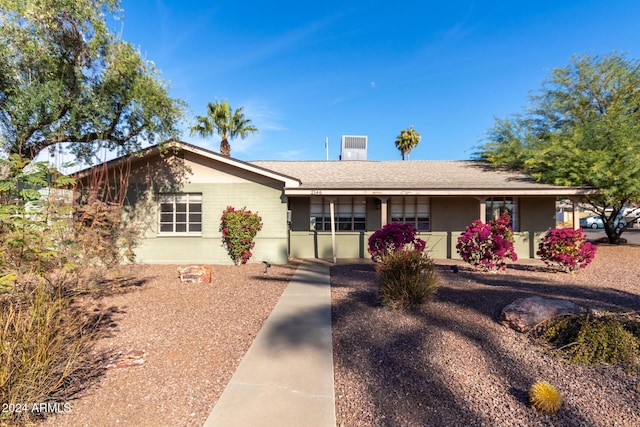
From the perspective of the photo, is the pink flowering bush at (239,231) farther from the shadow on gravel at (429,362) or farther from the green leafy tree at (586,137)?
the green leafy tree at (586,137)

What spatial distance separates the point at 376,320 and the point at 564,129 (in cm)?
1495

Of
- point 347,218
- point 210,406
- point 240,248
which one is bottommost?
point 210,406

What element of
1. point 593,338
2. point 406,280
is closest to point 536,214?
point 406,280

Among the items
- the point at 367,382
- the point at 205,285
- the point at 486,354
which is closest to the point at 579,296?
the point at 486,354

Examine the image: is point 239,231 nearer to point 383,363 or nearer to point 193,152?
point 193,152

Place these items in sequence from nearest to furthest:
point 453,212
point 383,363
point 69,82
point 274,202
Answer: point 383,363, point 69,82, point 274,202, point 453,212

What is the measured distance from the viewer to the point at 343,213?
1280 centimetres

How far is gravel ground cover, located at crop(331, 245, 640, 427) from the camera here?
274cm

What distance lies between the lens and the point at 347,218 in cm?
1281

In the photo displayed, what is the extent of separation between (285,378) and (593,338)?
3852 mm

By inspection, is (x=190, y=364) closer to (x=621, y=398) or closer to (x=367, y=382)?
(x=367, y=382)

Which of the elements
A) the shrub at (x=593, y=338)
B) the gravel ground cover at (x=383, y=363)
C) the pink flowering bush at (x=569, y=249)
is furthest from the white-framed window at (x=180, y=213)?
the pink flowering bush at (x=569, y=249)

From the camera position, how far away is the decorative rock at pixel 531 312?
4.43 meters

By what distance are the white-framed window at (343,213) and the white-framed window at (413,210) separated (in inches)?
52.5
